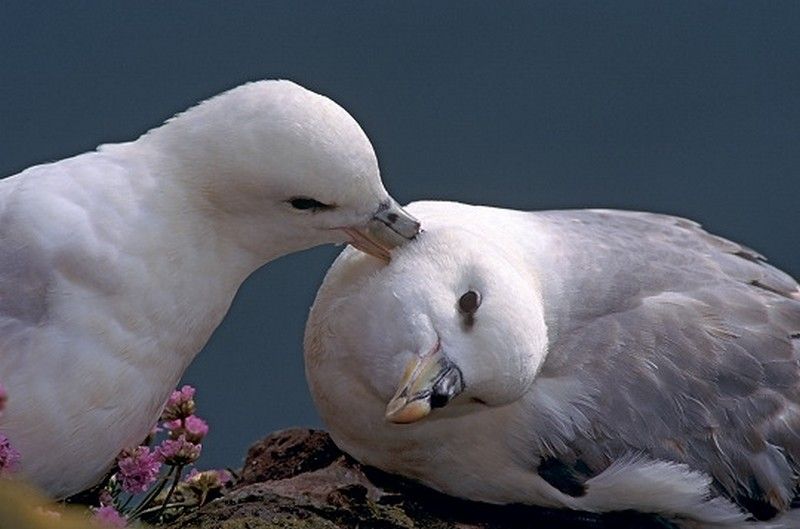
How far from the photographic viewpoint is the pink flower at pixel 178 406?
240 centimetres

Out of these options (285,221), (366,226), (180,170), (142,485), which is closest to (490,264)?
(366,226)

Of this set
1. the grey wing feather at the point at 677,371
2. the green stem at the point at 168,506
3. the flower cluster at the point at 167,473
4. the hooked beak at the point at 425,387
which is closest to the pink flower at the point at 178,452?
the flower cluster at the point at 167,473

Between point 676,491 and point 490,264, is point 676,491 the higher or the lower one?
the lower one

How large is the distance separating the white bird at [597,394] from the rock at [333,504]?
0.13 ft

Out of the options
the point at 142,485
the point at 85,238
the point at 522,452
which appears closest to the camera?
the point at 85,238

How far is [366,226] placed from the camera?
7.63ft

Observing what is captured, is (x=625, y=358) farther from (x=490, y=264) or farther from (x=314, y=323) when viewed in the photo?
(x=314, y=323)

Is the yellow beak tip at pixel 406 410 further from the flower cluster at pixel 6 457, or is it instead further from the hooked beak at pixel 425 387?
the flower cluster at pixel 6 457

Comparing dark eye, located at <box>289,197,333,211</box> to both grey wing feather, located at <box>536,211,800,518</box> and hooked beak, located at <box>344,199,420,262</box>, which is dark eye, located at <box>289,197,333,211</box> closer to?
hooked beak, located at <box>344,199,420,262</box>

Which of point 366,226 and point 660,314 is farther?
point 660,314

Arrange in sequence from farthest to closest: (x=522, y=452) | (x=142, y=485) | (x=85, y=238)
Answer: (x=522, y=452)
(x=142, y=485)
(x=85, y=238)

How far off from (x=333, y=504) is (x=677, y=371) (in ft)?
2.56

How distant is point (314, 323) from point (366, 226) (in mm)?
448

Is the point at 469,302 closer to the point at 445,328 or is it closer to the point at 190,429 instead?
the point at 445,328
